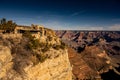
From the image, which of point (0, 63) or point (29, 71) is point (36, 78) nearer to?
point (29, 71)

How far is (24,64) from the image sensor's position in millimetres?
27031

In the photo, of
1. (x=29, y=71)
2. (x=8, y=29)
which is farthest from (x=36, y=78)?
(x=8, y=29)

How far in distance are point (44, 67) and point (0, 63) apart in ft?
28.0

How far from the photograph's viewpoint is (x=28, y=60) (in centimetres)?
2853

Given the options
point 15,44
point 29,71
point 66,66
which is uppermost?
point 15,44

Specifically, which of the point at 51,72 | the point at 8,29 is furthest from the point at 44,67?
the point at 8,29

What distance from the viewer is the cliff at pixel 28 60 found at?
25647 millimetres

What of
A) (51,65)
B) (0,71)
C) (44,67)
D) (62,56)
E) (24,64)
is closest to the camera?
(0,71)

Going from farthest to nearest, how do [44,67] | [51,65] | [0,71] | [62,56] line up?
[62,56], [51,65], [44,67], [0,71]

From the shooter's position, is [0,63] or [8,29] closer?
[0,63]

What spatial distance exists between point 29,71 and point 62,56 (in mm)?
14164

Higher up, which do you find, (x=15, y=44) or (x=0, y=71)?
(x=15, y=44)

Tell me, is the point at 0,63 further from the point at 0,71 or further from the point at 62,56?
the point at 62,56

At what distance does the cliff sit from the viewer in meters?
25.6
